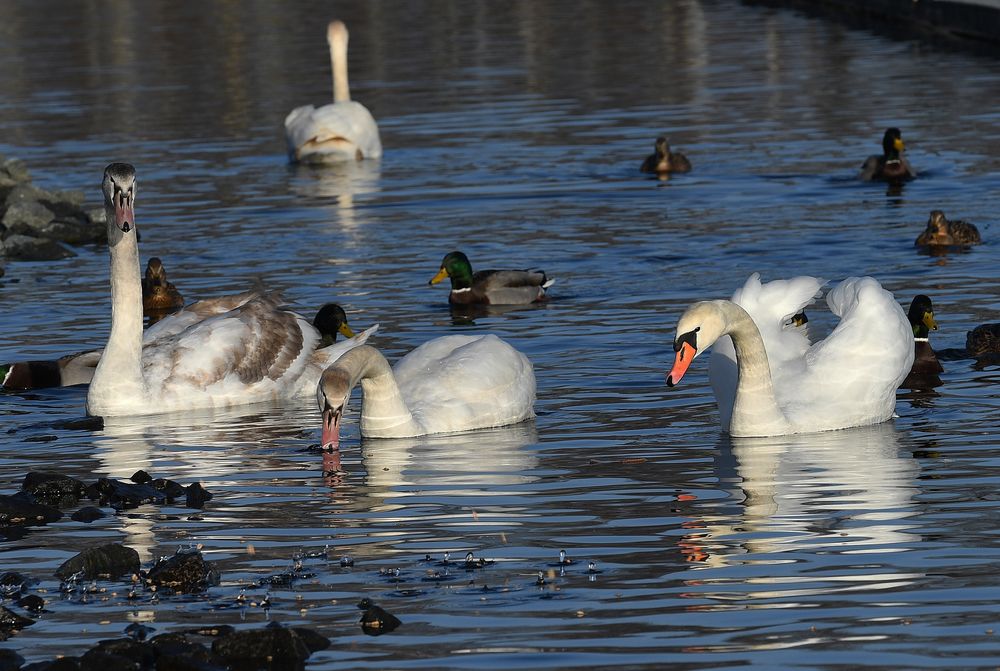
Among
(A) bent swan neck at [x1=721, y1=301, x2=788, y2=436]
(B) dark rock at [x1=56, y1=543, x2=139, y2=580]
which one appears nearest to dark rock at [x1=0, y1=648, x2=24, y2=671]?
(B) dark rock at [x1=56, y1=543, x2=139, y2=580]

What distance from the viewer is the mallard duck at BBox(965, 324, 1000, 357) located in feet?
47.9

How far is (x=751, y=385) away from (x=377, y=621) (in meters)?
4.50

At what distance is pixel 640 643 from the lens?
8203 mm

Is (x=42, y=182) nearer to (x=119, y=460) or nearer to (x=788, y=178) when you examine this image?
(x=788, y=178)

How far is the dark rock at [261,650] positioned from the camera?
316 inches

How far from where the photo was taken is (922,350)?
575 inches

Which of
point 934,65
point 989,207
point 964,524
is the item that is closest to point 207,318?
point 964,524

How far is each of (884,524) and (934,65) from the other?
27311 mm

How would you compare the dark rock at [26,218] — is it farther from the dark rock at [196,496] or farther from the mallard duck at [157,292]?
the dark rock at [196,496]

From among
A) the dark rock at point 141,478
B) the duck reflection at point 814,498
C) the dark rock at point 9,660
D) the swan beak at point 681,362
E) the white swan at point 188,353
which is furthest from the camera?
the white swan at point 188,353

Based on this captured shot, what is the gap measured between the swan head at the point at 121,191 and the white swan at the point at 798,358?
4.25 metres

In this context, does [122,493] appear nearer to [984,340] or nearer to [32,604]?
[32,604]

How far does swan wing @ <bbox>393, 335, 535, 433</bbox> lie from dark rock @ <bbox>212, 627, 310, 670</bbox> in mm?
5144

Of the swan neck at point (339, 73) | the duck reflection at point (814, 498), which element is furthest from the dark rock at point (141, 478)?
the swan neck at point (339, 73)
